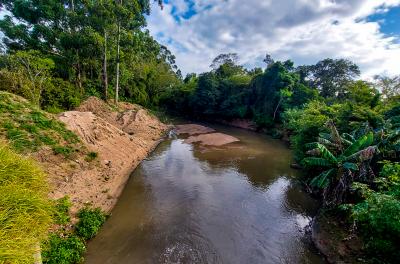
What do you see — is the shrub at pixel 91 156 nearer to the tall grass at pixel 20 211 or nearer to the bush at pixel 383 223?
the tall grass at pixel 20 211

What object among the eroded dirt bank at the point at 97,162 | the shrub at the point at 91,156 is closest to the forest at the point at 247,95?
the eroded dirt bank at the point at 97,162

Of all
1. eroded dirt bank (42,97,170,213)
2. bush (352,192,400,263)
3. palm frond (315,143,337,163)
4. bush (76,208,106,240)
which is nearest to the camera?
bush (352,192,400,263)

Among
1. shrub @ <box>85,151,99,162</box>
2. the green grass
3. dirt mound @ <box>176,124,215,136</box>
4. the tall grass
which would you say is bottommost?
dirt mound @ <box>176,124,215,136</box>

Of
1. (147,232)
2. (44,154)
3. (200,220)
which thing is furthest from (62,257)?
(44,154)

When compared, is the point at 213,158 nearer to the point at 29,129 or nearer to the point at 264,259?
the point at 264,259

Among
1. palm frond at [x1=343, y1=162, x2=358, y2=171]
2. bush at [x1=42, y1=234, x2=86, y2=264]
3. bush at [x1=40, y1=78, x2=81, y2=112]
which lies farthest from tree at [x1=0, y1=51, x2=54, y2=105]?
palm frond at [x1=343, y1=162, x2=358, y2=171]

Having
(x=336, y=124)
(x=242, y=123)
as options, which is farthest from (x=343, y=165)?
(x=242, y=123)

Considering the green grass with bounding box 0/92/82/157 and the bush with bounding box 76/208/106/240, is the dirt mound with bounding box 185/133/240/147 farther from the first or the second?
the bush with bounding box 76/208/106/240

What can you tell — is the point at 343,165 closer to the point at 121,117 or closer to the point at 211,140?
the point at 211,140
